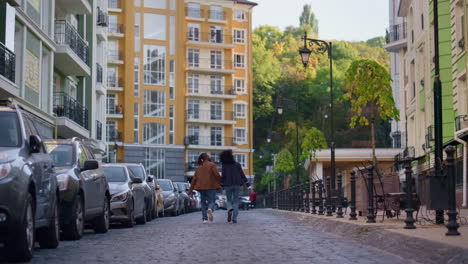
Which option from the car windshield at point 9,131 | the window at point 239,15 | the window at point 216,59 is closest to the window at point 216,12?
the window at point 239,15

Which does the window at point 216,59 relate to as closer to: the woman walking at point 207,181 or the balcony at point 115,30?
the balcony at point 115,30

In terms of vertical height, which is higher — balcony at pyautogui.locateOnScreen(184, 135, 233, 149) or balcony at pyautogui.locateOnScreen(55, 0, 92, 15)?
balcony at pyautogui.locateOnScreen(55, 0, 92, 15)

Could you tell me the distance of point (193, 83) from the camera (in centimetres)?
9056

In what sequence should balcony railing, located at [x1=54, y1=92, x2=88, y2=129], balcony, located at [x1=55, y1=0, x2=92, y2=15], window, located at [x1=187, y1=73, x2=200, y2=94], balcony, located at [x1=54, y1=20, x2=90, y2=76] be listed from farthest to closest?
1. window, located at [x1=187, y1=73, x2=200, y2=94]
2. balcony, located at [x1=55, y1=0, x2=92, y2=15]
3. balcony railing, located at [x1=54, y1=92, x2=88, y2=129]
4. balcony, located at [x1=54, y1=20, x2=90, y2=76]

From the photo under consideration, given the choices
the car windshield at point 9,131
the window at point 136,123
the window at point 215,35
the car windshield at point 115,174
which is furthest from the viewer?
the window at point 215,35

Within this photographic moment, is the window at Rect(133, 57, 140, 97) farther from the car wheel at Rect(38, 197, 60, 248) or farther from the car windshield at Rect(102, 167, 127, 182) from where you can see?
the car wheel at Rect(38, 197, 60, 248)

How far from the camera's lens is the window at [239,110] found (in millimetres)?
93500

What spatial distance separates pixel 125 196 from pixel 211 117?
72.0 metres

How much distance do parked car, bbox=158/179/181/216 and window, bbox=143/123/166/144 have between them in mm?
51139

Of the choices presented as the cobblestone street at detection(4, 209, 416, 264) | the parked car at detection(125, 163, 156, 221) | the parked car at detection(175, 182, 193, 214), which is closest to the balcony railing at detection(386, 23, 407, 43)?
the parked car at detection(175, 182, 193, 214)

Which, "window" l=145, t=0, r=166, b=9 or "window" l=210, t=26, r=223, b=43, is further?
"window" l=210, t=26, r=223, b=43

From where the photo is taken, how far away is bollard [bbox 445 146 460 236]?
389 inches

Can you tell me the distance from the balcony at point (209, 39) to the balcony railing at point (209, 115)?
741cm

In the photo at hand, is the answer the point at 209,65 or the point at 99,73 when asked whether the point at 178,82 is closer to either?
the point at 209,65
